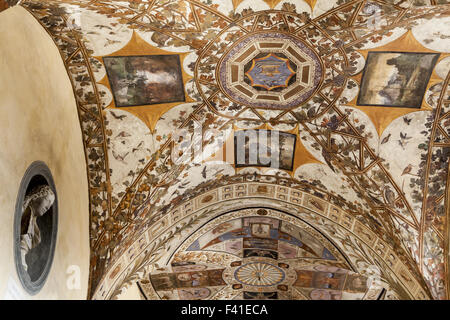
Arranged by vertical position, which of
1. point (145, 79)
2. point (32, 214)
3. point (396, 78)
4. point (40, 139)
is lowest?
point (32, 214)

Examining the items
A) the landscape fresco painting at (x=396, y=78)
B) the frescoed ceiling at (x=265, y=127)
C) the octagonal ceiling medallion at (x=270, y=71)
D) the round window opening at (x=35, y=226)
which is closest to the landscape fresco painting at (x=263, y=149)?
the frescoed ceiling at (x=265, y=127)

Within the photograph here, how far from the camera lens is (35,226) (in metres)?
7.49

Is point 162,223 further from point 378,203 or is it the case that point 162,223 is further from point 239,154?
point 378,203

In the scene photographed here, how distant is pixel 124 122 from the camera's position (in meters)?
9.66

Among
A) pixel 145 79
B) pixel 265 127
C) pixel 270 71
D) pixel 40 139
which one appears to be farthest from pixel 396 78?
pixel 40 139

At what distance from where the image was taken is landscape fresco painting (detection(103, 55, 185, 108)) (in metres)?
8.66

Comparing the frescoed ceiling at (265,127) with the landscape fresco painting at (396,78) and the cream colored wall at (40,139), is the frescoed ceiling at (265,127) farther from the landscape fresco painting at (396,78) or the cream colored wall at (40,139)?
the cream colored wall at (40,139)

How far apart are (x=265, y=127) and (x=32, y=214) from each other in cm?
534

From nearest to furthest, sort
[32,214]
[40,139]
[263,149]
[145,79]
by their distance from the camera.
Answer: [32,214], [40,139], [145,79], [263,149]

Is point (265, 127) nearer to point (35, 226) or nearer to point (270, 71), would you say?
point (270, 71)

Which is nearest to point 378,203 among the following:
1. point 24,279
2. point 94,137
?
point 94,137

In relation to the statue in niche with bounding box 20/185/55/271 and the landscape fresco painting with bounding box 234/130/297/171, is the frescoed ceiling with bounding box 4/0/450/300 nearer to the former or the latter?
the landscape fresco painting with bounding box 234/130/297/171

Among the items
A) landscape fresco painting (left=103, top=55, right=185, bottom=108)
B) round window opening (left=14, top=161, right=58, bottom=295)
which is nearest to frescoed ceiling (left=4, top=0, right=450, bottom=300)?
landscape fresco painting (left=103, top=55, right=185, bottom=108)

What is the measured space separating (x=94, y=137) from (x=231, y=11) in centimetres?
386
